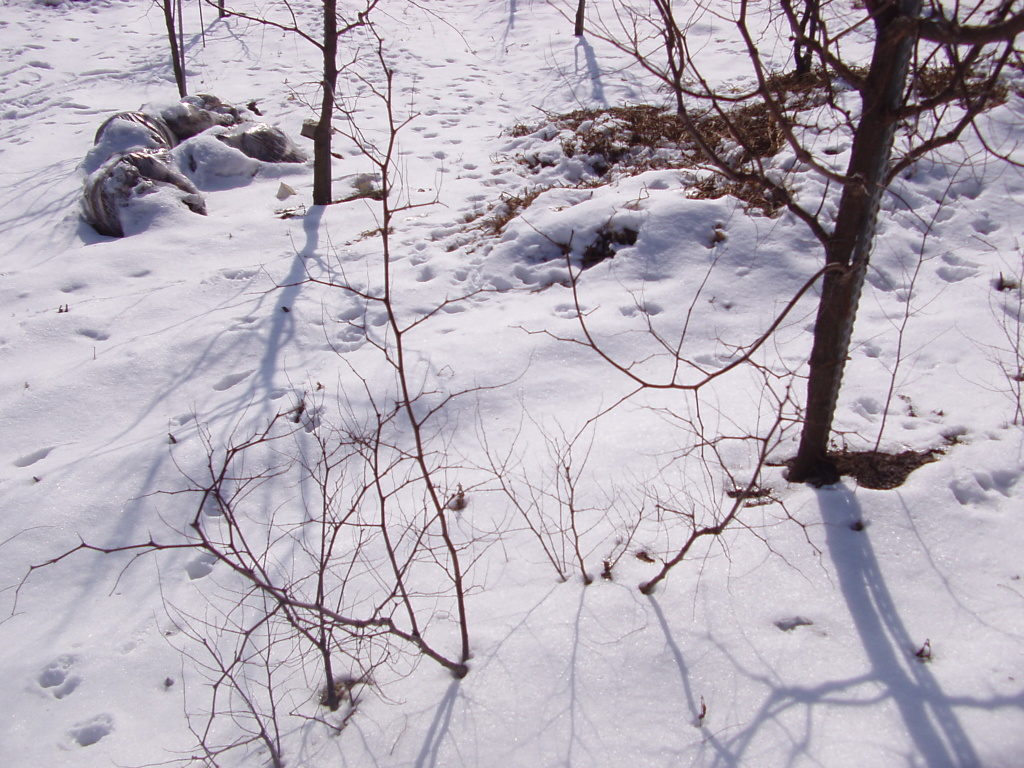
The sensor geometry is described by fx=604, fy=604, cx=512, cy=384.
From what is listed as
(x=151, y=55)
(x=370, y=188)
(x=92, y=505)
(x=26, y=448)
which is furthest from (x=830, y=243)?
(x=151, y=55)

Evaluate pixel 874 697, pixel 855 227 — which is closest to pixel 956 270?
pixel 855 227

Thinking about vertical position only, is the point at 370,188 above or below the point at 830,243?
below

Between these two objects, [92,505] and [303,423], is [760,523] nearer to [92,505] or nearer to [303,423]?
[303,423]

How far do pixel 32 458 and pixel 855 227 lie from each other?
4510mm

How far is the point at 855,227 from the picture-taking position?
230 cm

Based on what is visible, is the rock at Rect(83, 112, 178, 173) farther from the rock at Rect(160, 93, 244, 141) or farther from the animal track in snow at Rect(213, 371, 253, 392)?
the animal track in snow at Rect(213, 371, 253, 392)

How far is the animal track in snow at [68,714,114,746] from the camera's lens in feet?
7.34

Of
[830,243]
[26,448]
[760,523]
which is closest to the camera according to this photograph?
[830,243]

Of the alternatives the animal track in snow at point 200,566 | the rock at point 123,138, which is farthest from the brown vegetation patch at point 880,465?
the rock at point 123,138

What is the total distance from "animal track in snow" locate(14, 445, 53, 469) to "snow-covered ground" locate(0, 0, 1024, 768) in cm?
4

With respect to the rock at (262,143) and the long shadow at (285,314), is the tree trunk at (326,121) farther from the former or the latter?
the rock at (262,143)

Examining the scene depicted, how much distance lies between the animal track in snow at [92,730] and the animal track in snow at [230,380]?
2220mm

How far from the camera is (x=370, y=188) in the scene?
689 centimetres

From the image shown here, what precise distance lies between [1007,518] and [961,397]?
1033 mm
